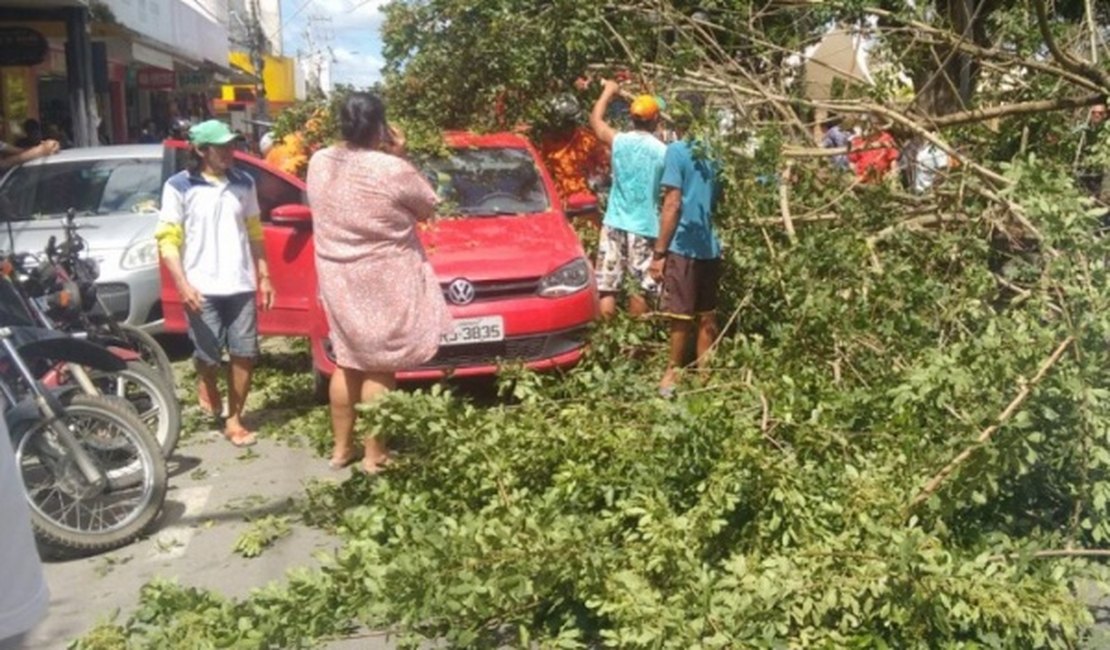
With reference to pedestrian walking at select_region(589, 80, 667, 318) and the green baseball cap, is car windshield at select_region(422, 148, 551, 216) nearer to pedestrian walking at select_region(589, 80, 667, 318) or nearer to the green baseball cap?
pedestrian walking at select_region(589, 80, 667, 318)

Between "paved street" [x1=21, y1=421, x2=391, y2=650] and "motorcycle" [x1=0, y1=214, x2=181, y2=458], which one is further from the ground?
"motorcycle" [x1=0, y1=214, x2=181, y2=458]

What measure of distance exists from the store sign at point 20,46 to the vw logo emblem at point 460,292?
36.6 ft

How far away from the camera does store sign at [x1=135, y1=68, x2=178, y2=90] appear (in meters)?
29.3

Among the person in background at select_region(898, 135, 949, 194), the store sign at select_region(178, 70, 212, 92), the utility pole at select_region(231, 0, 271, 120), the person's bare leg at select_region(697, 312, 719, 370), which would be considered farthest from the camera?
the utility pole at select_region(231, 0, 271, 120)

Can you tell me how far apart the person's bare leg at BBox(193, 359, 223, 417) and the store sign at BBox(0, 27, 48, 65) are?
1027cm

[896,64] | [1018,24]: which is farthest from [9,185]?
[1018,24]

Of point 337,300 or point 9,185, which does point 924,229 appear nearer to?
point 337,300

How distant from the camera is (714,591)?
Answer: 3725 millimetres

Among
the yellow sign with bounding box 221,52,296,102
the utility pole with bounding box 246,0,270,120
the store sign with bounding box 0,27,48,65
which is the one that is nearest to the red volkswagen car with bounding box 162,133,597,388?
the store sign with bounding box 0,27,48,65

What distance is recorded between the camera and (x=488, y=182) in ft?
28.7

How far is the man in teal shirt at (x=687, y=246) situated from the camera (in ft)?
23.8

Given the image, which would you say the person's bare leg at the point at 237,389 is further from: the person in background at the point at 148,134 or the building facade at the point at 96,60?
the person in background at the point at 148,134

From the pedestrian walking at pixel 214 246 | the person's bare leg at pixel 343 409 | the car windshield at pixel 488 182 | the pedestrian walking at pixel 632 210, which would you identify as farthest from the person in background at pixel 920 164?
the pedestrian walking at pixel 214 246

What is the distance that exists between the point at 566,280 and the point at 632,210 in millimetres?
750
